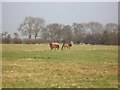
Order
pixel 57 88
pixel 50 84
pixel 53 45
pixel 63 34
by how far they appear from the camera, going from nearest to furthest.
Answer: pixel 57 88 < pixel 50 84 < pixel 53 45 < pixel 63 34

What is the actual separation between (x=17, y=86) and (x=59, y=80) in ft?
7.31

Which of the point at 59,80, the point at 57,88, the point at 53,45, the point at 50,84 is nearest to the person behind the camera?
the point at 57,88

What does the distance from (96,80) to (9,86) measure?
396cm

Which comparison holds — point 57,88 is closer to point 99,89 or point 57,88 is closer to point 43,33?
point 99,89

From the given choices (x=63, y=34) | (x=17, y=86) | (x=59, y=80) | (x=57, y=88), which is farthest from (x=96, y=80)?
(x=63, y=34)

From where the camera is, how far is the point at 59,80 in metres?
12.0

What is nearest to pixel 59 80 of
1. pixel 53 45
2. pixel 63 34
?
pixel 53 45

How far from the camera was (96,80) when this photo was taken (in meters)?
12.2

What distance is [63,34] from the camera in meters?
112

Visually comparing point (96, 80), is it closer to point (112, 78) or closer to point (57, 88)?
point (112, 78)

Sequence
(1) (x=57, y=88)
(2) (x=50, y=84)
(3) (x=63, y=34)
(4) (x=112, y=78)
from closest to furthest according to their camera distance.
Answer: (1) (x=57, y=88) → (2) (x=50, y=84) → (4) (x=112, y=78) → (3) (x=63, y=34)

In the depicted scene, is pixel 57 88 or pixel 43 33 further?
pixel 43 33

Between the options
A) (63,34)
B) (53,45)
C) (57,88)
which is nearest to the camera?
(57,88)

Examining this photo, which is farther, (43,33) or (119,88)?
(43,33)
